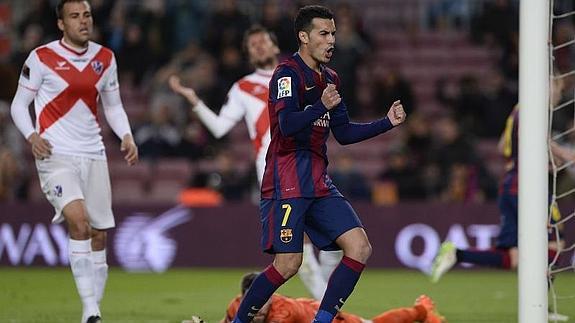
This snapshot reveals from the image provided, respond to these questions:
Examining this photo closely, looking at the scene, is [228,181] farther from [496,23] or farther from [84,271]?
[84,271]

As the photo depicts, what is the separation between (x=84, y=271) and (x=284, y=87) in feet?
7.26

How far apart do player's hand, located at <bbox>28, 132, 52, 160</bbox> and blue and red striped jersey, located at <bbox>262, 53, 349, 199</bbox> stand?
184cm

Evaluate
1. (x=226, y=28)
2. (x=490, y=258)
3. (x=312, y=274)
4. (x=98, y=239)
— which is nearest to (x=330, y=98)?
(x=98, y=239)

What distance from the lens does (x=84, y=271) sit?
8516 millimetres

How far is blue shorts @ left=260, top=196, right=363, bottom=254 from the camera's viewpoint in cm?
737

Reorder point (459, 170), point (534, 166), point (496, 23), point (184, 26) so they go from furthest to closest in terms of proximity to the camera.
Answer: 1. point (184, 26)
2. point (496, 23)
3. point (459, 170)
4. point (534, 166)

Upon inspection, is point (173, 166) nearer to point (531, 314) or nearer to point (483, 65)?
point (483, 65)

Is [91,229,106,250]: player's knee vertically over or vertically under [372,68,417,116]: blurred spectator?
under

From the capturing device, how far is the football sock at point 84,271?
846 cm

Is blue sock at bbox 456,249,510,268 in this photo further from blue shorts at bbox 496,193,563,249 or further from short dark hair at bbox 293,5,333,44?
short dark hair at bbox 293,5,333,44

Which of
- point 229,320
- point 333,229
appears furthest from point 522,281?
point 229,320

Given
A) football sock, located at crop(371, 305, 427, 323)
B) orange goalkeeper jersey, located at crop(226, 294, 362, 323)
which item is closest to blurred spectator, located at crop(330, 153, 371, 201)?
football sock, located at crop(371, 305, 427, 323)

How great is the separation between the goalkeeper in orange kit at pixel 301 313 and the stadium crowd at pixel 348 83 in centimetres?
781

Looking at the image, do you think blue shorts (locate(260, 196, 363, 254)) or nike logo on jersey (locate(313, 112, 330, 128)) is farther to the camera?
nike logo on jersey (locate(313, 112, 330, 128))
